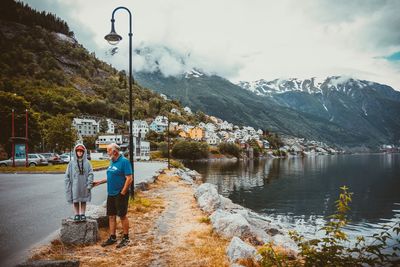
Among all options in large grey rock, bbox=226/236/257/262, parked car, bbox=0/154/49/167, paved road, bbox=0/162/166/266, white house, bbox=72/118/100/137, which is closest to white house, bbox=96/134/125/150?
white house, bbox=72/118/100/137

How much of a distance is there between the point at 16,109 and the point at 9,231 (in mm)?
51922

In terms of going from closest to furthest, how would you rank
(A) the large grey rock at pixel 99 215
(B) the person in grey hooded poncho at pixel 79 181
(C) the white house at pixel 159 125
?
(B) the person in grey hooded poncho at pixel 79 181 → (A) the large grey rock at pixel 99 215 → (C) the white house at pixel 159 125

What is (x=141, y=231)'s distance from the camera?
1042 centimetres

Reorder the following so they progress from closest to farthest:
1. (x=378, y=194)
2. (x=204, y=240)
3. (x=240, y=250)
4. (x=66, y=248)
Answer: (x=240, y=250) < (x=66, y=248) < (x=204, y=240) < (x=378, y=194)

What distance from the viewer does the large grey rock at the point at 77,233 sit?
836cm

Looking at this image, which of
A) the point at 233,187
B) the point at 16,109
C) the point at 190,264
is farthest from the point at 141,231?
the point at 16,109

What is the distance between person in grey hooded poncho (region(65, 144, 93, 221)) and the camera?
8531mm

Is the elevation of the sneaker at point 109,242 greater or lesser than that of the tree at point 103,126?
lesser

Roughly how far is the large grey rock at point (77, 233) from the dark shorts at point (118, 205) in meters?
0.68

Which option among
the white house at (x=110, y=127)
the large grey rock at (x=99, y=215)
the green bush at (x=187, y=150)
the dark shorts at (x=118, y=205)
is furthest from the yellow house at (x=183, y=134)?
the dark shorts at (x=118, y=205)

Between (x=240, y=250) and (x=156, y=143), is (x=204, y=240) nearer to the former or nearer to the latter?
(x=240, y=250)

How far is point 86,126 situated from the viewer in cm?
14512

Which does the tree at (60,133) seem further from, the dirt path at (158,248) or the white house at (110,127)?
the white house at (110,127)

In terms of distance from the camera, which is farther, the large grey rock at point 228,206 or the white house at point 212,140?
the white house at point 212,140
